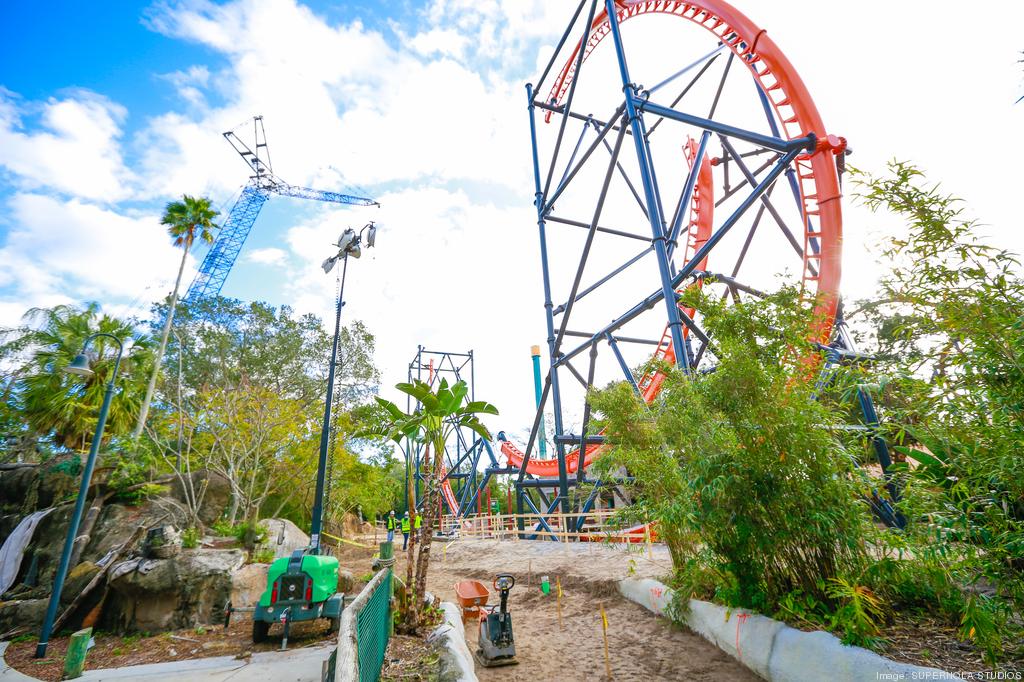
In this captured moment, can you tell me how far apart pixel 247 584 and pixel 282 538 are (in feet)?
17.4

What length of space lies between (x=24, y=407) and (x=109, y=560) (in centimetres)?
894

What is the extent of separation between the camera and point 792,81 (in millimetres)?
8953

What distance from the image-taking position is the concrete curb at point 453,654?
137 inches

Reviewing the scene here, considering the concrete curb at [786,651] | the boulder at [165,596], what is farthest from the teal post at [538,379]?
the concrete curb at [786,651]

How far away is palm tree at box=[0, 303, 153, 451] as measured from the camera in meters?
12.6

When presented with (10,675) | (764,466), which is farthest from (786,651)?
(10,675)

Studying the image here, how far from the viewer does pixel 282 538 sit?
40.0 ft

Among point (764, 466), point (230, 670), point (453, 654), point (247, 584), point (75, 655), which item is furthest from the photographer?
point (247, 584)

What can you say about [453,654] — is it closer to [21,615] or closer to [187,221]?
[21,615]

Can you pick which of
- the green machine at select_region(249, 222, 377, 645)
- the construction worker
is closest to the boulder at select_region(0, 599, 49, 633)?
the green machine at select_region(249, 222, 377, 645)

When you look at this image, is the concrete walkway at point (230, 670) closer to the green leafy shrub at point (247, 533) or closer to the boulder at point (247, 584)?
the boulder at point (247, 584)

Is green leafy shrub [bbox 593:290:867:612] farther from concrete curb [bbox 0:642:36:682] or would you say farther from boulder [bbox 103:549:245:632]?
concrete curb [bbox 0:642:36:682]

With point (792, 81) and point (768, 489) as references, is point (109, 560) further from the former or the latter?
point (792, 81)

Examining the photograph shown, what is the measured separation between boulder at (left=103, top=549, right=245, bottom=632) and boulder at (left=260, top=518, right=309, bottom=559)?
411 centimetres
